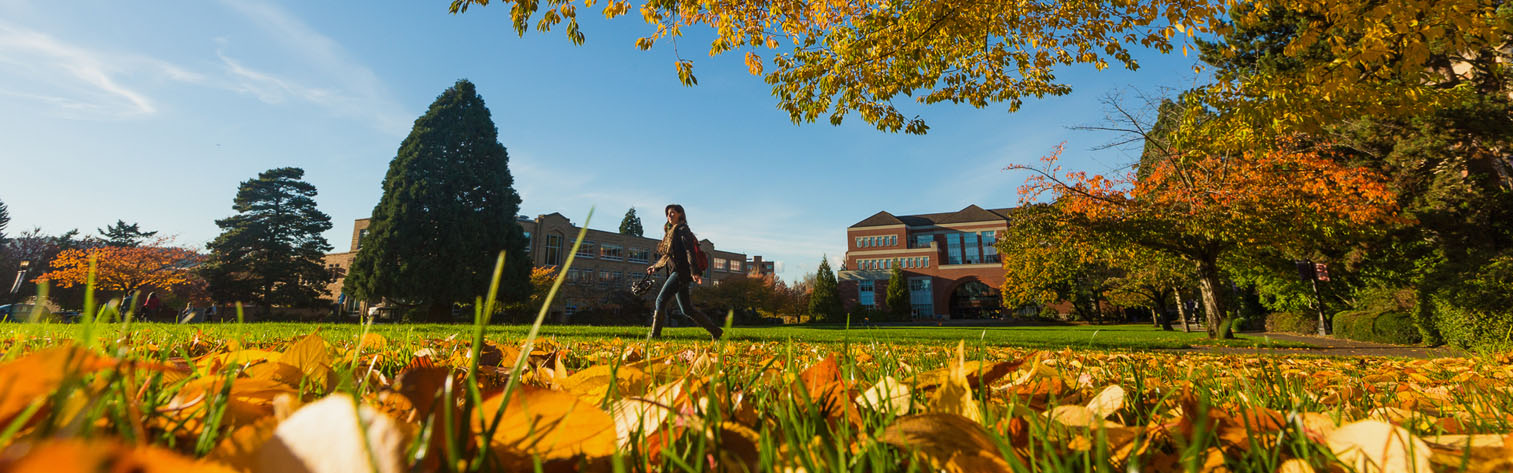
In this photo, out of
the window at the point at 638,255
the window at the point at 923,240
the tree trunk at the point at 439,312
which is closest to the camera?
the tree trunk at the point at 439,312

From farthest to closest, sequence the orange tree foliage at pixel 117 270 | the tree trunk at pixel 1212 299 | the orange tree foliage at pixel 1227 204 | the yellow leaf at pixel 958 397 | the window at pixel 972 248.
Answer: the window at pixel 972 248
the orange tree foliage at pixel 117 270
the tree trunk at pixel 1212 299
the orange tree foliage at pixel 1227 204
the yellow leaf at pixel 958 397

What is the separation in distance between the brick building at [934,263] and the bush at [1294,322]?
26.9 m

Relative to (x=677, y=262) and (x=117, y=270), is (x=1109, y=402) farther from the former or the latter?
(x=117, y=270)

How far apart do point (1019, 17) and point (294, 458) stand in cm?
726

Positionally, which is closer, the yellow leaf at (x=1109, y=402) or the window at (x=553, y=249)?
the yellow leaf at (x=1109, y=402)

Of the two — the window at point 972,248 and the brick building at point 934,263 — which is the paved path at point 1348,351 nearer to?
the brick building at point 934,263

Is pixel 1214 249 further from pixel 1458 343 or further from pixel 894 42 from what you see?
pixel 894 42

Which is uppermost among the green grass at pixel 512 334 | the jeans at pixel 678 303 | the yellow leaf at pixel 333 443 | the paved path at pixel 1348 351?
the jeans at pixel 678 303

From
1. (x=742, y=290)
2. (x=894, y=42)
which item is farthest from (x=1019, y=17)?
(x=742, y=290)

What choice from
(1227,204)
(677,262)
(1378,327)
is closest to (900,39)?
(677,262)

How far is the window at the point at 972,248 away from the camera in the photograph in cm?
5222

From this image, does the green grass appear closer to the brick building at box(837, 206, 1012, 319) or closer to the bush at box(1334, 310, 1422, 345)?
the bush at box(1334, 310, 1422, 345)

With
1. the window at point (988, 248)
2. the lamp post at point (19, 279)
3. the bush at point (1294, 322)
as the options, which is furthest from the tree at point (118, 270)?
the window at point (988, 248)

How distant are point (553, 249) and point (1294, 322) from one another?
4278cm
